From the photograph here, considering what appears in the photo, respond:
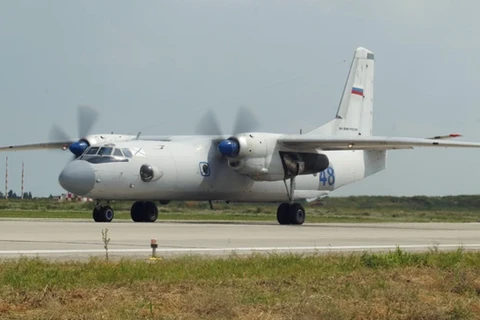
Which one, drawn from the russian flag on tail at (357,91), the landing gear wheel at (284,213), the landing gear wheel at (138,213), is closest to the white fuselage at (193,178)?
the landing gear wheel at (138,213)

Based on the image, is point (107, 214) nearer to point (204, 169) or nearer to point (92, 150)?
point (92, 150)

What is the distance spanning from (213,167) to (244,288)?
24.4 m

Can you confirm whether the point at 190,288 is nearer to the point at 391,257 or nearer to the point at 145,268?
the point at 145,268

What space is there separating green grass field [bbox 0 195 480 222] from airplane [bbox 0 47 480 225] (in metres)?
6.27

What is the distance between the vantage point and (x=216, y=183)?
118ft

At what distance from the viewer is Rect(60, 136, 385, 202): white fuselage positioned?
32875 millimetres

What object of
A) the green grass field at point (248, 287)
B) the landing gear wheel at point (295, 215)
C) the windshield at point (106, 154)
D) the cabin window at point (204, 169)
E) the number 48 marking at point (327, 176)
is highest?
the windshield at point (106, 154)

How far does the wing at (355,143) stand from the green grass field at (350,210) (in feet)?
33.9

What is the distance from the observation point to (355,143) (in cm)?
3422

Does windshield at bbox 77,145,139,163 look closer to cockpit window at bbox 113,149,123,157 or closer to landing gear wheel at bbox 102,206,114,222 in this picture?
cockpit window at bbox 113,149,123,157

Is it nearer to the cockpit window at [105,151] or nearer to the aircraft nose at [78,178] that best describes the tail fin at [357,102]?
the cockpit window at [105,151]

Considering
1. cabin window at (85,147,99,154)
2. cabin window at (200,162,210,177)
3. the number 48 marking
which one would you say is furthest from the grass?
the number 48 marking

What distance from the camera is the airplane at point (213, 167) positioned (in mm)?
32875

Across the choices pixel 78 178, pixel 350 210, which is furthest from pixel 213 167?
pixel 350 210
